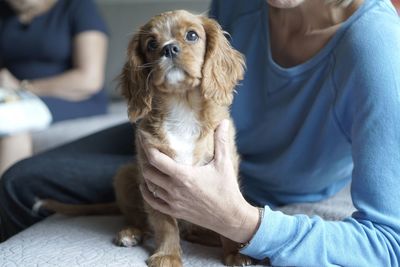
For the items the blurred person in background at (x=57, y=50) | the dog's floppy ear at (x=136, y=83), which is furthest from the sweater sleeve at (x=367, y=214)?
the blurred person in background at (x=57, y=50)

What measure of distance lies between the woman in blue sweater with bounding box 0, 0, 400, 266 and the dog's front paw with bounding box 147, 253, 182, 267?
0.27 ft

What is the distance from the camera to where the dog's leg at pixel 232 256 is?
1.04 m

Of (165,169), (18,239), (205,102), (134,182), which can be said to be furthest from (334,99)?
(18,239)

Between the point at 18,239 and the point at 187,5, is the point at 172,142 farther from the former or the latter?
the point at 187,5

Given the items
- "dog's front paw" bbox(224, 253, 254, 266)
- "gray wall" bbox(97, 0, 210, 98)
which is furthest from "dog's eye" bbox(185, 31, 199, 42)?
"gray wall" bbox(97, 0, 210, 98)

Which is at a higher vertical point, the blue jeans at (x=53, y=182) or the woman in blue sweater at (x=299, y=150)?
the woman in blue sweater at (x=299, y=150)

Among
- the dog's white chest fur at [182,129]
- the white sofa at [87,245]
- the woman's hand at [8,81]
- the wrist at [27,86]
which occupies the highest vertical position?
the dog's white chest fur at [182,129]

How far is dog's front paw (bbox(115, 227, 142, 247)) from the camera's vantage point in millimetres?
1126

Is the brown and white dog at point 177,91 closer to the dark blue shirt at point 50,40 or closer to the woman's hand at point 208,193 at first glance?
the woman's hand at point 208,193

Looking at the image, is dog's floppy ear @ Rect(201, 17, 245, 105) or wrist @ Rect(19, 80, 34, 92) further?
wrist @ Rect(19, 80, 34, 92)

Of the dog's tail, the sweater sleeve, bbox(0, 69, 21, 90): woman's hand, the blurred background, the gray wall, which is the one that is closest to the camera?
the sweater sleeve

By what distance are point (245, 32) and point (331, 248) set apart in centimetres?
61

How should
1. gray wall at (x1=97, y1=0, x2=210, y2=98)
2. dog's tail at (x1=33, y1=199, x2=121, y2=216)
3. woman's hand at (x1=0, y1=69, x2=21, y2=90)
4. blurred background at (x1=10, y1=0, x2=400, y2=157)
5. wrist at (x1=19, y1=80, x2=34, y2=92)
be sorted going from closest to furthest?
dog's tail at (x1=33, y1=199, x2=121, y2=216)
woman's hand at (x1=0, y1=69, x2=21, y2=90)
wrist at (x1=19, y1=80, x2=34, y2=92)
blurred background at (x1=10, y1=0, x2=400, y2=157)
gray wall at (x1=97, y1=0, x2=210, y2=98)

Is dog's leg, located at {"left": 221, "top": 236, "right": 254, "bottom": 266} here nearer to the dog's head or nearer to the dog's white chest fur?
the dog's white chest fur
